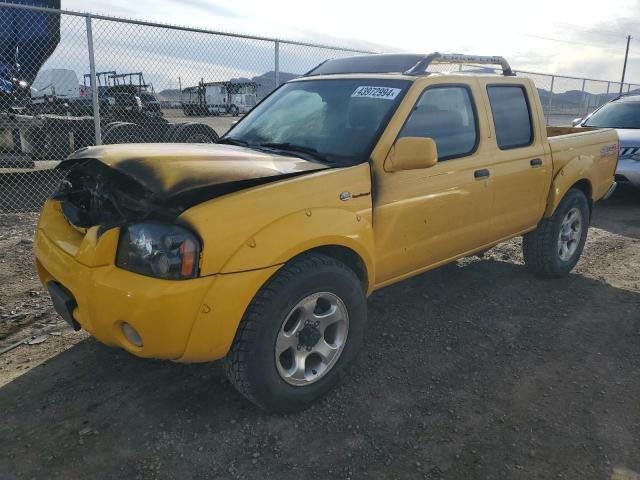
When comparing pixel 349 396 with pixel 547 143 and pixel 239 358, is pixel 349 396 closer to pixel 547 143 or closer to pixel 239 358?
pixel 239 358

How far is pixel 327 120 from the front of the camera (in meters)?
3.43

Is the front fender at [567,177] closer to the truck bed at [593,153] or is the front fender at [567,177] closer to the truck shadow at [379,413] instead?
the truck bed at [593,153]

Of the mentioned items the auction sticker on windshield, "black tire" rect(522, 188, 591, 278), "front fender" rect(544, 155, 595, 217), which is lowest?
"black tire" rect(522, 188, 591, 278)

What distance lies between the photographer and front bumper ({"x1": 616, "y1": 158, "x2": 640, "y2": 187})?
7.82 meters

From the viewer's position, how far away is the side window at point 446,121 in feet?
11.0

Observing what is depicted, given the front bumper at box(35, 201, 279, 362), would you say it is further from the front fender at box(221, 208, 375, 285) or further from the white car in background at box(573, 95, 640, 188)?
the white car in background at box(573, 95, 640, 188)

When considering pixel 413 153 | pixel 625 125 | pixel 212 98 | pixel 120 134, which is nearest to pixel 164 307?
pixel 413 153

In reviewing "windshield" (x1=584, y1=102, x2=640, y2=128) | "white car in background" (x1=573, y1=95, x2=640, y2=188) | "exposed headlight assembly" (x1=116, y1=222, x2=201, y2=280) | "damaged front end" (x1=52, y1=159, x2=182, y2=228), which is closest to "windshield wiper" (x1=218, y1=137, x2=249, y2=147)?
"damaged front end" (x1=52, y1=159, x2=182, y2=228)

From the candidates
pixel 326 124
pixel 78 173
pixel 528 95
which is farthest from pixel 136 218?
pixel 528 95

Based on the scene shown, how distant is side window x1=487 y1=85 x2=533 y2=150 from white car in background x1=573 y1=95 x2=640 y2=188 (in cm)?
398

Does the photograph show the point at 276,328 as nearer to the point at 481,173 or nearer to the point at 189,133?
the point at 481,173

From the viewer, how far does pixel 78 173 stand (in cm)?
311

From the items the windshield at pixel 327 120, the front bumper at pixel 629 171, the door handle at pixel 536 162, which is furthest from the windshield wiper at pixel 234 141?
the front bumper at pixel 629 171

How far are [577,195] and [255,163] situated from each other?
351 cm
